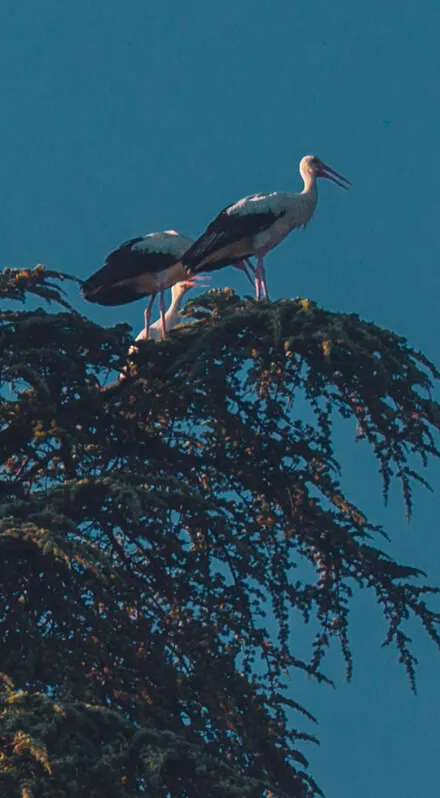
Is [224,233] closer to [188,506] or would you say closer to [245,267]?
[245,267]

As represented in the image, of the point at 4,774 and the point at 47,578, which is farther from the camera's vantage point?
the point at 47,578

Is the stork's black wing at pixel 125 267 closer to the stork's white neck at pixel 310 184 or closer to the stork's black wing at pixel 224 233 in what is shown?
the stork's black wing at pixel 224 233

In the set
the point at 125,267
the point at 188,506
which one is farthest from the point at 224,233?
the point at 188,506

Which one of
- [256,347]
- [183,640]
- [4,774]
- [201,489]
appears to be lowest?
[4,774]

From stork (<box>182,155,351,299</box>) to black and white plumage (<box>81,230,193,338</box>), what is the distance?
28cm

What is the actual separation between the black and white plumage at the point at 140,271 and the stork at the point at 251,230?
0.92ft

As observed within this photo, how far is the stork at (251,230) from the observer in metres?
15.1

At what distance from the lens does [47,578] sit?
9.12m

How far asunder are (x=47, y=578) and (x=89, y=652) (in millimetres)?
503

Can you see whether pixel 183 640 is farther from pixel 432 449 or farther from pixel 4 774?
pixel 4 774

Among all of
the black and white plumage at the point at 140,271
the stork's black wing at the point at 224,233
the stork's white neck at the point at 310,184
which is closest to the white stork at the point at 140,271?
the black and white plumage at the point at 140,271

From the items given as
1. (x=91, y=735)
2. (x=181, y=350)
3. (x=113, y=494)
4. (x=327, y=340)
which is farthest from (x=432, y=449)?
(x=91, y=735)

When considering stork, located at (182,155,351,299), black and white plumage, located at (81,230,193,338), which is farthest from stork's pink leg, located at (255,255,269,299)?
black and white plumage, located at (81,230,193,338)

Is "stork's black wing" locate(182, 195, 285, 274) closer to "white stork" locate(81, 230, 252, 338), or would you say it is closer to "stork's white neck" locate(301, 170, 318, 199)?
"white stork" locate(81, 230, 252, 338)
